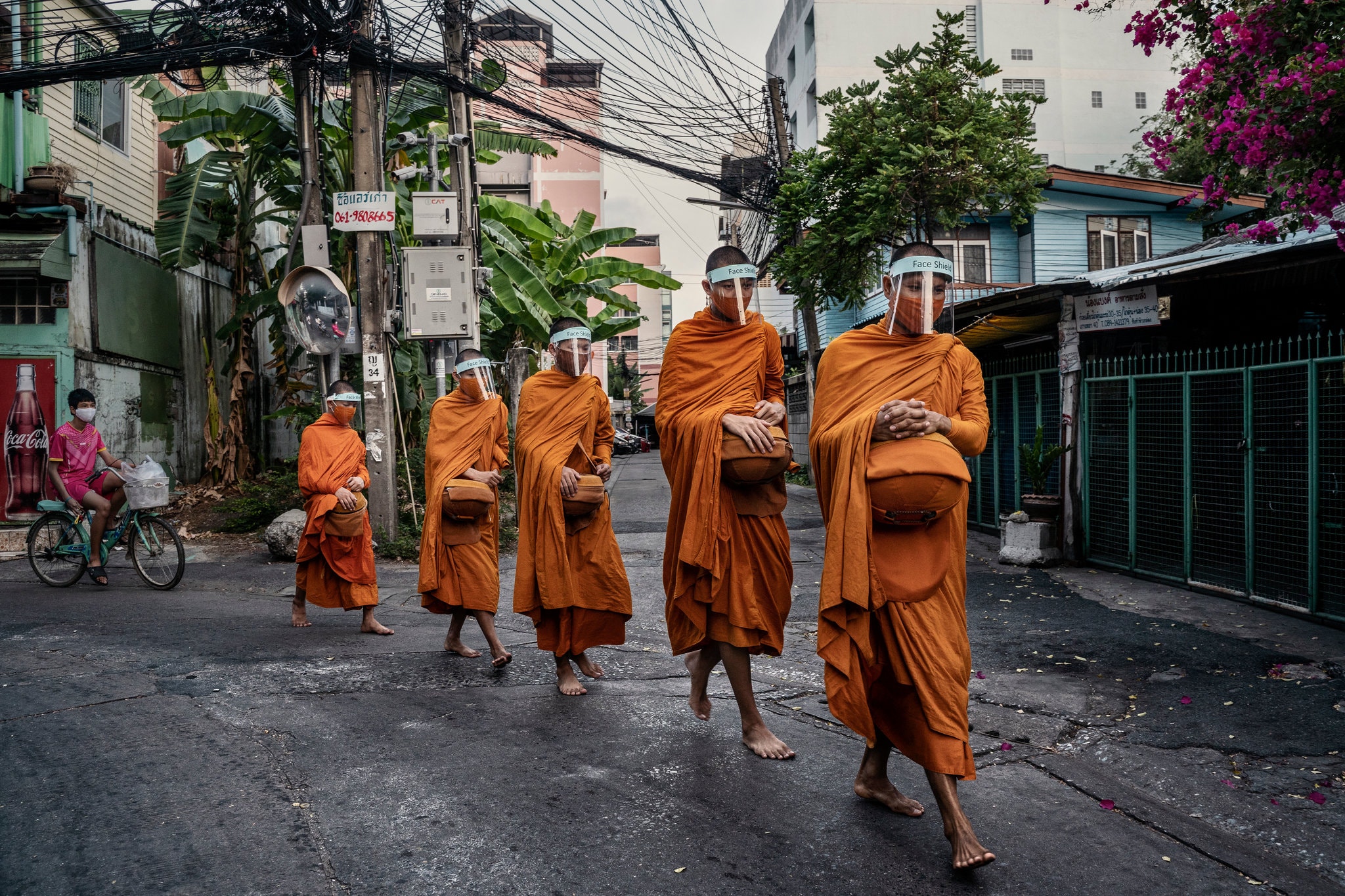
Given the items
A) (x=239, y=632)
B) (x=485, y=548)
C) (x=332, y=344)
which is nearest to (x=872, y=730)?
(x=485, y=548)

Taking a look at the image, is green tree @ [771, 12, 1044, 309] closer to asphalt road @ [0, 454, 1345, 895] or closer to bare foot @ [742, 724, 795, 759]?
asphalt road @ [0, 454, 1345, 895]

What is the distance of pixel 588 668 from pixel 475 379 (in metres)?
2.06

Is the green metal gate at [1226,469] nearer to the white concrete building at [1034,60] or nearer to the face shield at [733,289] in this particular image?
the face shield at [733,289]

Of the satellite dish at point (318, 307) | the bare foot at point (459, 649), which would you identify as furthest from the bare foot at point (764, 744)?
the satellite dish at point (318, 307)

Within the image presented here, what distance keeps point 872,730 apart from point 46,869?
8.57 feet

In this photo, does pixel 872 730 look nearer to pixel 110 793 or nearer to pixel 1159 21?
pixel 110 793

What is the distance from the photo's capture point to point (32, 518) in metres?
11.9

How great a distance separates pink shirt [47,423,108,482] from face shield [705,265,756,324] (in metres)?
7.26

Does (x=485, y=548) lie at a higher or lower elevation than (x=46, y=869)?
higher

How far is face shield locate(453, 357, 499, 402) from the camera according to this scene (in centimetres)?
648

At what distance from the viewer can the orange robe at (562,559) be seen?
5223 mm

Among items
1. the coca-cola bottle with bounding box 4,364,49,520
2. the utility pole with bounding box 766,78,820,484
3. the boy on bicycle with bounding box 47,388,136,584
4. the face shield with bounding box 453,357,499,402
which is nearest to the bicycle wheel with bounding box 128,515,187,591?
the boy on bicycle with bounding box 47,388,136,584

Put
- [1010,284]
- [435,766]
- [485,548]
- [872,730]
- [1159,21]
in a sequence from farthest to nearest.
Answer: [1010,284]
[1159,21]
[485,548]
[435,766]
[872,730]

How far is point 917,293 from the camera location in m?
3.59
